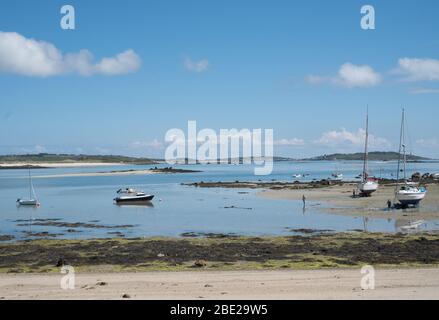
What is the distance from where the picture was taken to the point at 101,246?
29188mm

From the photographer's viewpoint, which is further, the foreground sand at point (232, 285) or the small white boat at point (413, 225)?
the small white boat at point (413, 225)

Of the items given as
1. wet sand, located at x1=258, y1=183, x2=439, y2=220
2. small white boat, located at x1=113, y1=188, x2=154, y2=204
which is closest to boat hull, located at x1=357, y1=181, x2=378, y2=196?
wet sand, located at x1=258, y1=183, x2=439, y2=220

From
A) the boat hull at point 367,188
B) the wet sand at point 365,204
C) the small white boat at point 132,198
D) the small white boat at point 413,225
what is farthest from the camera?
the small white boat at point 132,198

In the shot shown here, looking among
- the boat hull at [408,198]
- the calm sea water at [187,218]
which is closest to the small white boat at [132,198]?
the calm sea water at [187,218]

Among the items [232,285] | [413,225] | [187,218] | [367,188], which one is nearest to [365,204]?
[367,188]

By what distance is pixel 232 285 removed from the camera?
696 inches

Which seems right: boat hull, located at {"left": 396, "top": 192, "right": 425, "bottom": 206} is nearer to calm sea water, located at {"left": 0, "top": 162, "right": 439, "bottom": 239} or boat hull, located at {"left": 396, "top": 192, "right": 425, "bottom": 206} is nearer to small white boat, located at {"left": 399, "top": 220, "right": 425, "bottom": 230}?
calm sea water, located at {"left": 0, "top": 162, "right": 439, "bottom": 239}

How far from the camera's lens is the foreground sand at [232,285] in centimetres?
1592

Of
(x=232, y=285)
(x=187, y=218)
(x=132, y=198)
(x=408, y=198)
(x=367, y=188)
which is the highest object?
(x=232, y=285)

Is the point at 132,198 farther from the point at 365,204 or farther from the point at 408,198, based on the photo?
the point at 408,198

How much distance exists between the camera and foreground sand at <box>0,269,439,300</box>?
52.2 ft

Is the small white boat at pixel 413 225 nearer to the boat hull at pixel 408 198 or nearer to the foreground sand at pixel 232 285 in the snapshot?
the boat hull at pixel 408 198

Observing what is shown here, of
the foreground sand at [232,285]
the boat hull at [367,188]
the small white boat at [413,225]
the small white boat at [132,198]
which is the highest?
the foreground sand at [232,285]
